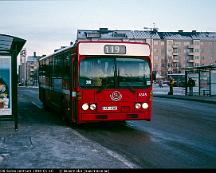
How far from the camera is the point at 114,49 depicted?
13406 mm

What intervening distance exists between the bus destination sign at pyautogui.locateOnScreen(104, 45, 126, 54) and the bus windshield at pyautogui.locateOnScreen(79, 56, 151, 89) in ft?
0.65

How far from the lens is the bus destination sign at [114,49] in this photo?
525 inches

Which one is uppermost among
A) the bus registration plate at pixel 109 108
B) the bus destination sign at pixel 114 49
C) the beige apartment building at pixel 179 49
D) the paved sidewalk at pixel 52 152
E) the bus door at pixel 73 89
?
the beige apartment building at pixel 179 49

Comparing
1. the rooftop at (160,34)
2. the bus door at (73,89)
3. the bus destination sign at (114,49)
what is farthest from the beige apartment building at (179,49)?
the bus door at (73,89)

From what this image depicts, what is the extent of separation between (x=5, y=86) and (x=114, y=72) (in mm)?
3549

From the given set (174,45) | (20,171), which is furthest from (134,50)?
(174,45)

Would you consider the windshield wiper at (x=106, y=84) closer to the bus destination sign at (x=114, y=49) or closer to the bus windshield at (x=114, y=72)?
the bus windshield at (x=114, y=72)

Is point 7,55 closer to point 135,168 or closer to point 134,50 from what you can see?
point 134,50

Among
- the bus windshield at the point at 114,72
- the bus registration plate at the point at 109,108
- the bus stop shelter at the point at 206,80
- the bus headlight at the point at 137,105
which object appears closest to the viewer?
the bus windshield at the point at 114,72

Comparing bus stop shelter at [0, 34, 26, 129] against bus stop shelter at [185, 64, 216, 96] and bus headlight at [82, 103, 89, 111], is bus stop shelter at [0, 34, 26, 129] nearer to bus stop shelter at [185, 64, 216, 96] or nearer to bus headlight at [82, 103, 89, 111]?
bus headlight at [82, 103, 89, 111]

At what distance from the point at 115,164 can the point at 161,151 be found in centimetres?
198

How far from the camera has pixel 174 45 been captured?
143000 millimetres

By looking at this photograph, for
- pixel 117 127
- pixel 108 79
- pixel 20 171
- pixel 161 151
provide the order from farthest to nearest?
pixel 117 127
pixel 108 79
pixel 161 151
pixel 20 171

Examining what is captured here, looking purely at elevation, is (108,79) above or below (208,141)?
above
